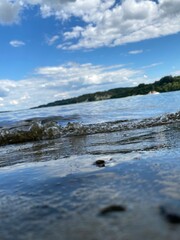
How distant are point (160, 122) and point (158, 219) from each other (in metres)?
12.7

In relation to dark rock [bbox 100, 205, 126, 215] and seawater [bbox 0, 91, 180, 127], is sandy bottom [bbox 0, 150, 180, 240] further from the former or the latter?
seawater [bbox 0, 91, 180, 127]

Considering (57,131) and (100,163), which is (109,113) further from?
(100,163)

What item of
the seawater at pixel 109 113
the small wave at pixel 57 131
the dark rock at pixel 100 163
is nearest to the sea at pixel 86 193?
the dark rock at pixel 100 163

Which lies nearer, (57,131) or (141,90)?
(57,131)

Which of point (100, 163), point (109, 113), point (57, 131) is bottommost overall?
point (109, 113)

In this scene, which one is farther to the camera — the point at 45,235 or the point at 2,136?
the point at 2,136

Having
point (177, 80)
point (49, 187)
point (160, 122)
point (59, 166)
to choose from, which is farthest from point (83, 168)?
point (177, 80)

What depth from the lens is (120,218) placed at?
11.8ft

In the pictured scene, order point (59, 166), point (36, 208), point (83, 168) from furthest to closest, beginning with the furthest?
point (59, 166), point (83, 168), point (36, 208)

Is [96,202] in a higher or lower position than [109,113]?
higher

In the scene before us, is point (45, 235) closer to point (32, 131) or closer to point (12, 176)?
point (12, 176)

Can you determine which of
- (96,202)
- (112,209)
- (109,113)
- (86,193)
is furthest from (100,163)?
(109,113)

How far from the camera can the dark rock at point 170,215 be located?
3339mm

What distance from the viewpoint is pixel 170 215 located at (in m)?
3.47
